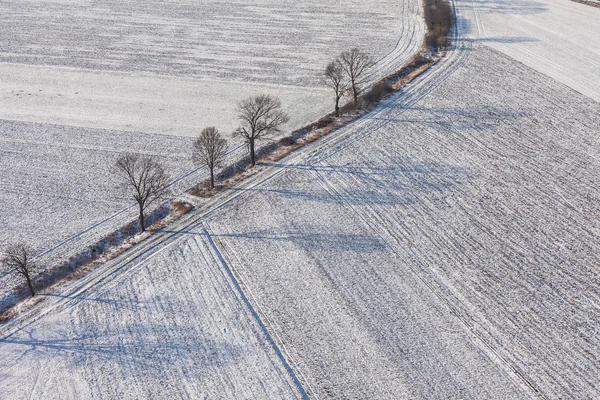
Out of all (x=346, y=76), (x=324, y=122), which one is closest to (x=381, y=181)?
(x=324, y=122)

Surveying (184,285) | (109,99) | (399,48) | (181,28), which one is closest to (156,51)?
(181,28)

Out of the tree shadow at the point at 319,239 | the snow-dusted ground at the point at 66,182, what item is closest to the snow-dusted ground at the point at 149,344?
the tree shadow at the point at 319,239

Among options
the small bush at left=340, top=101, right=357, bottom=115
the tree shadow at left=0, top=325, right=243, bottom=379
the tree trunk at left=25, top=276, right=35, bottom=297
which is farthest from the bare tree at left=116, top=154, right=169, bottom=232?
the small bush at left=340, top=101, right=357, bottom=115

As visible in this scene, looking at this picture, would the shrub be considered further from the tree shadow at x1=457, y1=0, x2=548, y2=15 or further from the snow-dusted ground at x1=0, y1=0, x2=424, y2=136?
the tree shadow at x1=457, y1=0, x2=548, y2=15

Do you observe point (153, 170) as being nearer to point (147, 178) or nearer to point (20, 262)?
point (147, 178)

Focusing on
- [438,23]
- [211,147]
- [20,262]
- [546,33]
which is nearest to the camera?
[20,262]
